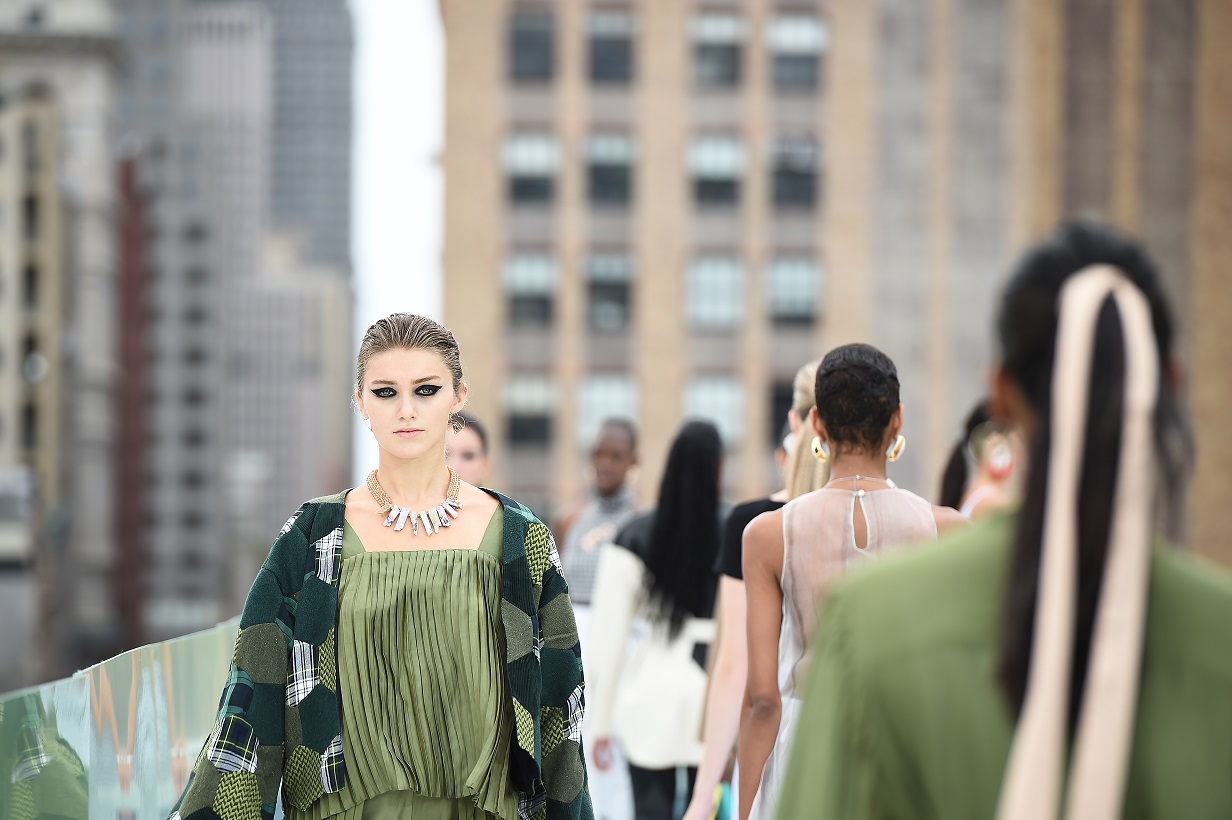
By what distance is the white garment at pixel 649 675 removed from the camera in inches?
296

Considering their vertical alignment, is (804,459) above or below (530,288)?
below

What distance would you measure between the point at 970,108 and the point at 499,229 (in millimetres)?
17504

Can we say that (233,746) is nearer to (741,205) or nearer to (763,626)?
(763,626)

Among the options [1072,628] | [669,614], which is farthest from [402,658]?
[669,614]

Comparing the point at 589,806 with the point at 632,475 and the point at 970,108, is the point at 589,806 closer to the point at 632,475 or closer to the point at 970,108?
the point at 632,475

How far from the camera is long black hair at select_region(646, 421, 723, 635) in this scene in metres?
7.36

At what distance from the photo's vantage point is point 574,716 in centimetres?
421

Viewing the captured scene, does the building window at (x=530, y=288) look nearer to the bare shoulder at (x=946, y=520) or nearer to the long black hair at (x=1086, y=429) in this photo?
the bare shoulder at (x=946, y=520)

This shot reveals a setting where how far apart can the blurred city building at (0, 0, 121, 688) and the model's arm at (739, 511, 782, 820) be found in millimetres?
88090

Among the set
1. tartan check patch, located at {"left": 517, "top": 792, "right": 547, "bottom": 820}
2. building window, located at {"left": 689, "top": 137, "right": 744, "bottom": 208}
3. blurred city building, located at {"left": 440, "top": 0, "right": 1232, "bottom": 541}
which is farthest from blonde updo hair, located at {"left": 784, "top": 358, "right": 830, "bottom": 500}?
building window, located at {"left": 689, "top": 137, "right": 744, "bottom": 208}

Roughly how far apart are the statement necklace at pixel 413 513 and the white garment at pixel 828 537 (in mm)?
976

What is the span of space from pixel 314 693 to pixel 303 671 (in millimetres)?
59

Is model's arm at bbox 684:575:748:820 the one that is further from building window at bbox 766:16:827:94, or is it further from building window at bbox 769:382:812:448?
building window at bbox 766:16:827:94

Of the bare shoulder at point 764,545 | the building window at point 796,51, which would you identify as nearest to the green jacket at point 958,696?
the bare shoulder at point 764,545
